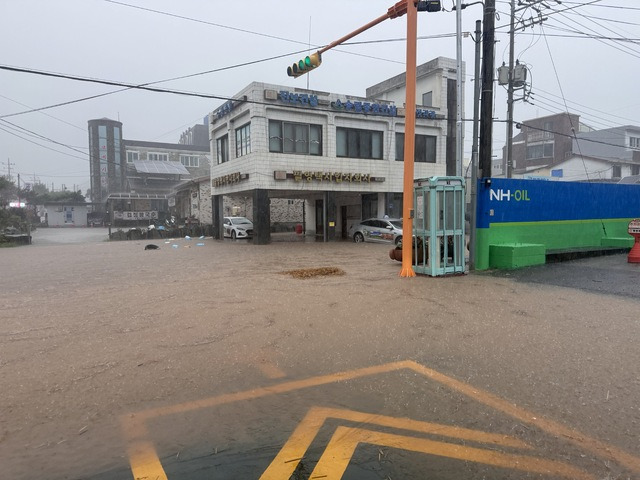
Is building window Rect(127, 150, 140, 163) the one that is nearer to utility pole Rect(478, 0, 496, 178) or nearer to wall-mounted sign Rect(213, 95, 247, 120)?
wall-mounted sign Rect(213, 95, 247, 120)

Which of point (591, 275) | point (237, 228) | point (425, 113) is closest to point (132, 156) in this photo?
point (237, 228)

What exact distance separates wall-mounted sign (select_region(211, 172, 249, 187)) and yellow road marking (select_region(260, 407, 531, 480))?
64.8ft

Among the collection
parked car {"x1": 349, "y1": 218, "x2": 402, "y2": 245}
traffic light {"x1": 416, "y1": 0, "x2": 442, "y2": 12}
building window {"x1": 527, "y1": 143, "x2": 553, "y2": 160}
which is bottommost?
parked car {"x1": 349, "y1": 218, "x2": 402, "y2": 245}

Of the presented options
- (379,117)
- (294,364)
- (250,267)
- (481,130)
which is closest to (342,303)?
(294,364)

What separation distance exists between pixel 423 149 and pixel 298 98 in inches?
343

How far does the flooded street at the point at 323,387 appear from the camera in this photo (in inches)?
114

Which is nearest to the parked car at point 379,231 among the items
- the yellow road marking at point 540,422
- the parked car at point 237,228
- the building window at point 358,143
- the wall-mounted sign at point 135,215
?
the building window at point 358,143

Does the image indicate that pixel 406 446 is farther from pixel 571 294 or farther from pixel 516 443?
pixel 571 294

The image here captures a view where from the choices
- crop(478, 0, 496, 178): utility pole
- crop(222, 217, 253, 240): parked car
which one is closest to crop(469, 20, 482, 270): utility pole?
crop(478, 0, 496, 178): utility pole

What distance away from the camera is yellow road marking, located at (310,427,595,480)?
2.74m

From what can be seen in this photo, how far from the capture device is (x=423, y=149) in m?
25.9

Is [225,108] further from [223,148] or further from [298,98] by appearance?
[298,98]

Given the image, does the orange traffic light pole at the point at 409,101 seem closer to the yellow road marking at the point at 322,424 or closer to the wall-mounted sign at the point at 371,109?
the yellow road marking at the point at 322,424

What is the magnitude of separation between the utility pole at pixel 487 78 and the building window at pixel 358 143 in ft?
41.8
